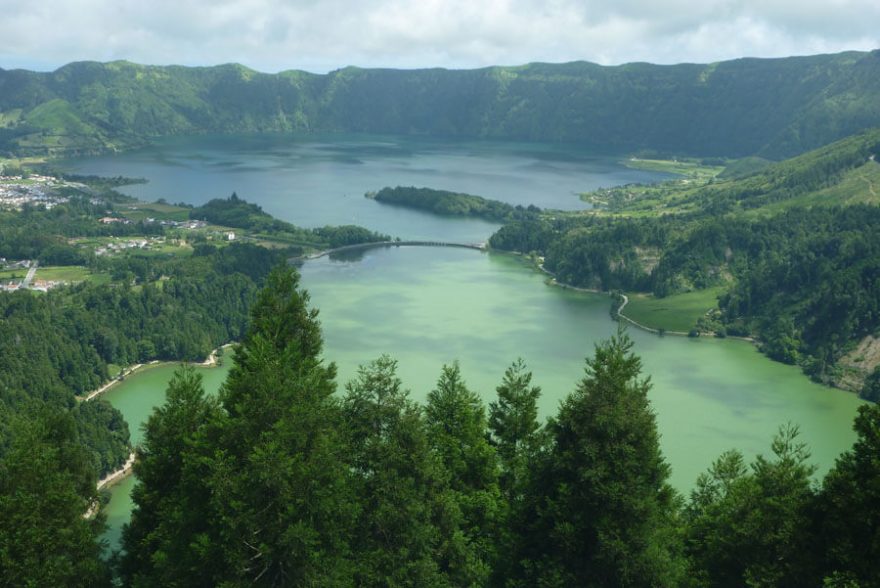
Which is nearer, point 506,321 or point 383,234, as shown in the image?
point 506,321

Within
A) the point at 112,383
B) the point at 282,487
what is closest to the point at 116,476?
the point at 112,383

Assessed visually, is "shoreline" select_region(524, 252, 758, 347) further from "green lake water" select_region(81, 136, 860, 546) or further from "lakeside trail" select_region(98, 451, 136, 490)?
"lakeside trail" select_region(98, 451, 136, 490)

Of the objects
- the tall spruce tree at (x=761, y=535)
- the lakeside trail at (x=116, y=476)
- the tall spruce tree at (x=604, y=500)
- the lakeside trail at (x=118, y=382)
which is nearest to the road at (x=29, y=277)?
the lakeside trail at (x=118, y=382)

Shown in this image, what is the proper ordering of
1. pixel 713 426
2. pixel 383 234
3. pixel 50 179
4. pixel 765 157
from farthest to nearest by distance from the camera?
pixel 765 157, pixel 50 179, pixel 383 234, pixel 713 426

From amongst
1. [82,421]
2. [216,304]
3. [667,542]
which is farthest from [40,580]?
[216,304]

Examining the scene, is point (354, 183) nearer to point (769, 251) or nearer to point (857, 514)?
point (769, 251)

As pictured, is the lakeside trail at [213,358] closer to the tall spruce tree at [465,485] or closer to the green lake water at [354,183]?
the tall spruce tree at [465,485]

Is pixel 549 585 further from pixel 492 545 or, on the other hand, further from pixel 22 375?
pixel 22 375
